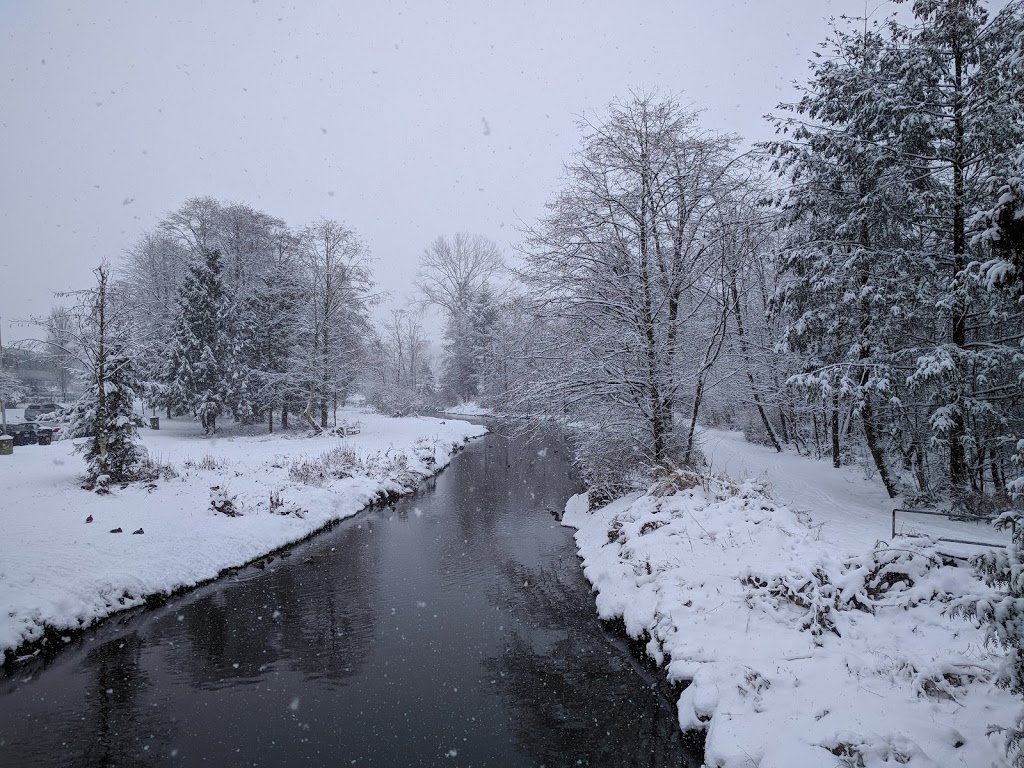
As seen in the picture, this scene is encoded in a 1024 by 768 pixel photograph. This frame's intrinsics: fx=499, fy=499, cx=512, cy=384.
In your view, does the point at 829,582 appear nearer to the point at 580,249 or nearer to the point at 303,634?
the point at 303,634

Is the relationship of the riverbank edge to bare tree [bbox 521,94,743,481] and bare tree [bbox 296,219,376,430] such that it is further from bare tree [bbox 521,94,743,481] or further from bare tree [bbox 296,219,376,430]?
bare tree [bbox 296,219,376,430]

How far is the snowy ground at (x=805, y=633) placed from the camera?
14.1ft

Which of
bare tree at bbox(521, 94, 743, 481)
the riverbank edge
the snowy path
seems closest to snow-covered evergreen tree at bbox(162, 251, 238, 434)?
Answer: the riverbank edge

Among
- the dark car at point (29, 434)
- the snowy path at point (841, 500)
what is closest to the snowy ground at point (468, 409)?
the dark car at point (29, 434)

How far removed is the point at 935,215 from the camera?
10.7 m

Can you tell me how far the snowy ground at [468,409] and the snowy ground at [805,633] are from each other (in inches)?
1749

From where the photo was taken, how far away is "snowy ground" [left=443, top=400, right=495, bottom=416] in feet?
178

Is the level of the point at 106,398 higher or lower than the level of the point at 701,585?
higher

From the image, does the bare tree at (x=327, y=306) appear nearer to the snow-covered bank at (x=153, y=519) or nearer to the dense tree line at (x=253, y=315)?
the dense tree line at (x=253, y=315)

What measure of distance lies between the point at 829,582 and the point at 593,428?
687 centimetres

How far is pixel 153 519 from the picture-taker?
1085 cm

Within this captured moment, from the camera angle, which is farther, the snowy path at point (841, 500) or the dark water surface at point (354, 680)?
the snowy path at point (841, 500)

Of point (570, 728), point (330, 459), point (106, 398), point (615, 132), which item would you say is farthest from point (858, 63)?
point (106, 398)

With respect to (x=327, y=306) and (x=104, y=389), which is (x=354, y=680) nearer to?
(x=104, y=389)
